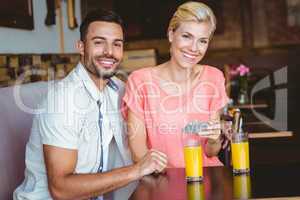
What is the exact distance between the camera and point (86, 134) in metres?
1.70

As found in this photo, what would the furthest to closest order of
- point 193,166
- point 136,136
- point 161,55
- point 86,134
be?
point 161,55, point 136,136, point 86,134, point 193,166

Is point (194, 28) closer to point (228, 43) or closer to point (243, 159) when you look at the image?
point (243, 159)

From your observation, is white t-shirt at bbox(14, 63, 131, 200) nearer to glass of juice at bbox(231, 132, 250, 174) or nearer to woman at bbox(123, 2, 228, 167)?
woman at bbox(123, 2, 228, 167)

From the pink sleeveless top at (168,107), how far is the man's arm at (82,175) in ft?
1.11

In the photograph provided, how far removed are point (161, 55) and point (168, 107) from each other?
218 inches

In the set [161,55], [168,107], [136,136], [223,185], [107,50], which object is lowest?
[223,185]

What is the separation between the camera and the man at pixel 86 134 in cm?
152

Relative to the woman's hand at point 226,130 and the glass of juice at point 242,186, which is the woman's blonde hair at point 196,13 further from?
the glass of juice at point 242,186

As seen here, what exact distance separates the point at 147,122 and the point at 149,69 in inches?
8.8

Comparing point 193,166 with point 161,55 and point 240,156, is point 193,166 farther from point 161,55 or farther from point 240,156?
point 161,55

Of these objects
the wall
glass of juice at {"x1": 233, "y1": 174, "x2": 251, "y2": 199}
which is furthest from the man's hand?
the wall

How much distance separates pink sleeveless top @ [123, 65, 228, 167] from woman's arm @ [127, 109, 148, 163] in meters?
0.02

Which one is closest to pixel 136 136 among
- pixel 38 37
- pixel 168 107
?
pixel 168 107

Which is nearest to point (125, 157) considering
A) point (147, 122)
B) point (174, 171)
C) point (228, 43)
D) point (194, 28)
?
point (147, 122)
